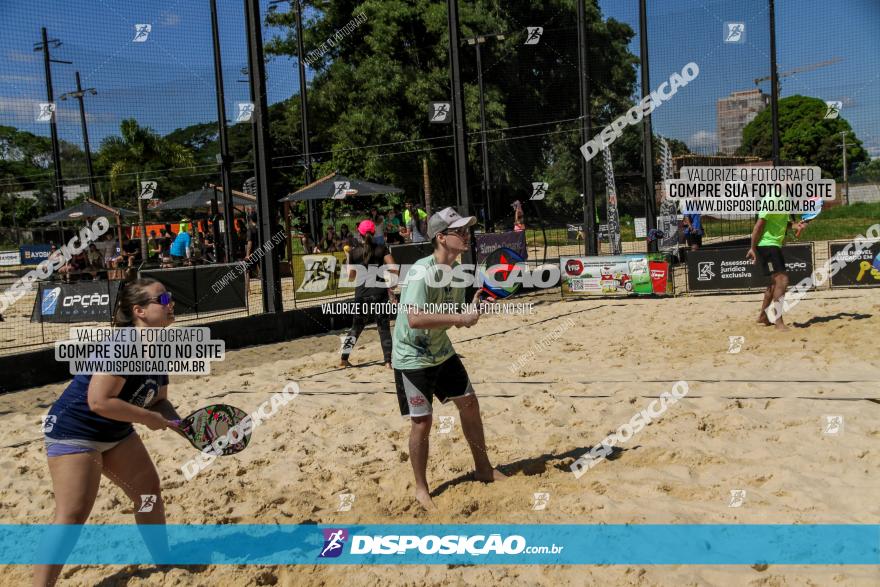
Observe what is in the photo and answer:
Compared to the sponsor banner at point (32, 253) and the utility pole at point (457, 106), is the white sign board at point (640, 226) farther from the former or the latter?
the sponsor banner at point (32, 253)

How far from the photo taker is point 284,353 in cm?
1091

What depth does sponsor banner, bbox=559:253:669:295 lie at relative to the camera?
554 inches

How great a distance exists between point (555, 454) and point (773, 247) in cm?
556

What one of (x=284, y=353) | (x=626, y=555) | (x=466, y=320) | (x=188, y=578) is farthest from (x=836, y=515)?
(x=284, y=353)

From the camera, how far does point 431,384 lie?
4.61m

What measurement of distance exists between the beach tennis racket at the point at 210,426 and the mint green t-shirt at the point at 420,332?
1053mm

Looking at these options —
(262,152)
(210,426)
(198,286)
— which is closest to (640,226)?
(262,152)

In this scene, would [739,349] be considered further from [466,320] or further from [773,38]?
[773,38]

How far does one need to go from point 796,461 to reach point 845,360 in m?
3.42

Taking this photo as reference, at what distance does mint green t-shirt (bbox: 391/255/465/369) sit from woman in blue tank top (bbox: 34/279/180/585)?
4.57 ft

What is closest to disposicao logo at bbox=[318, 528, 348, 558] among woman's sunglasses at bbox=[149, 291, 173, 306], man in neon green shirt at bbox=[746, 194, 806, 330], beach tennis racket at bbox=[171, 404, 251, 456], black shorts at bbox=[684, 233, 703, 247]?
beach tennis racket at bbox=[171, 404, 251, 456]

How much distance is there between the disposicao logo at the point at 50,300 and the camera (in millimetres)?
13086

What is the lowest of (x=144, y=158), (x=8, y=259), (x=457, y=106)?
(x=8, y=259)

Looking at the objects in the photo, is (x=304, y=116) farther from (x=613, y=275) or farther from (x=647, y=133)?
(x=613, y=275)
